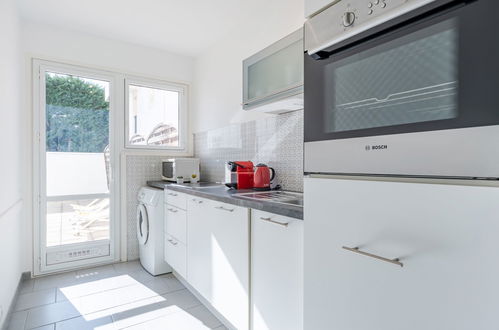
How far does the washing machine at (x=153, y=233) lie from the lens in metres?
2.80

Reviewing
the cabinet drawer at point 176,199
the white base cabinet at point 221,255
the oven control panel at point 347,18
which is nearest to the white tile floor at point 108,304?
the white base cabinet at point 221,255

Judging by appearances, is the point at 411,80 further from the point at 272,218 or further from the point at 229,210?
the point at 229,210

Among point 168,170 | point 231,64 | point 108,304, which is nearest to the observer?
point 108,304

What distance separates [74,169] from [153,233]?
3.79 feet

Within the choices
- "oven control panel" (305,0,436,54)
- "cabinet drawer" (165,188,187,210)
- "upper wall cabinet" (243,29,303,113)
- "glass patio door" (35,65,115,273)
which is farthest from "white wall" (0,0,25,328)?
"oven control panel" (305,0,436,54)

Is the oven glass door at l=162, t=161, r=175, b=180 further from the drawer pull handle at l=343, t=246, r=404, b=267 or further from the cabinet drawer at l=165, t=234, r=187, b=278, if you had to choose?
the drawer pull handle at l=343, t=246, r=404, b=267

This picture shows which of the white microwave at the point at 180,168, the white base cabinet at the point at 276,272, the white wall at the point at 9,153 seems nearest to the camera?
the white base cabinet at the point at 276,272

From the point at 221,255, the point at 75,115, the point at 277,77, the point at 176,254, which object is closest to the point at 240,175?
the point at 221,255

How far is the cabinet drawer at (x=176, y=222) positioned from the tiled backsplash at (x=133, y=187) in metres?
0.75

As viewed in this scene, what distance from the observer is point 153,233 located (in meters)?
2.82

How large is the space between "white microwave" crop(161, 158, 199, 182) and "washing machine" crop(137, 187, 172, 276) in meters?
0.24

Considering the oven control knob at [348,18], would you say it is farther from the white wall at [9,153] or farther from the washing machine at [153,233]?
the washing machine at [153,233]

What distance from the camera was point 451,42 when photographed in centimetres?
65

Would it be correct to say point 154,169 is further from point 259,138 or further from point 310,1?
point 310,1
